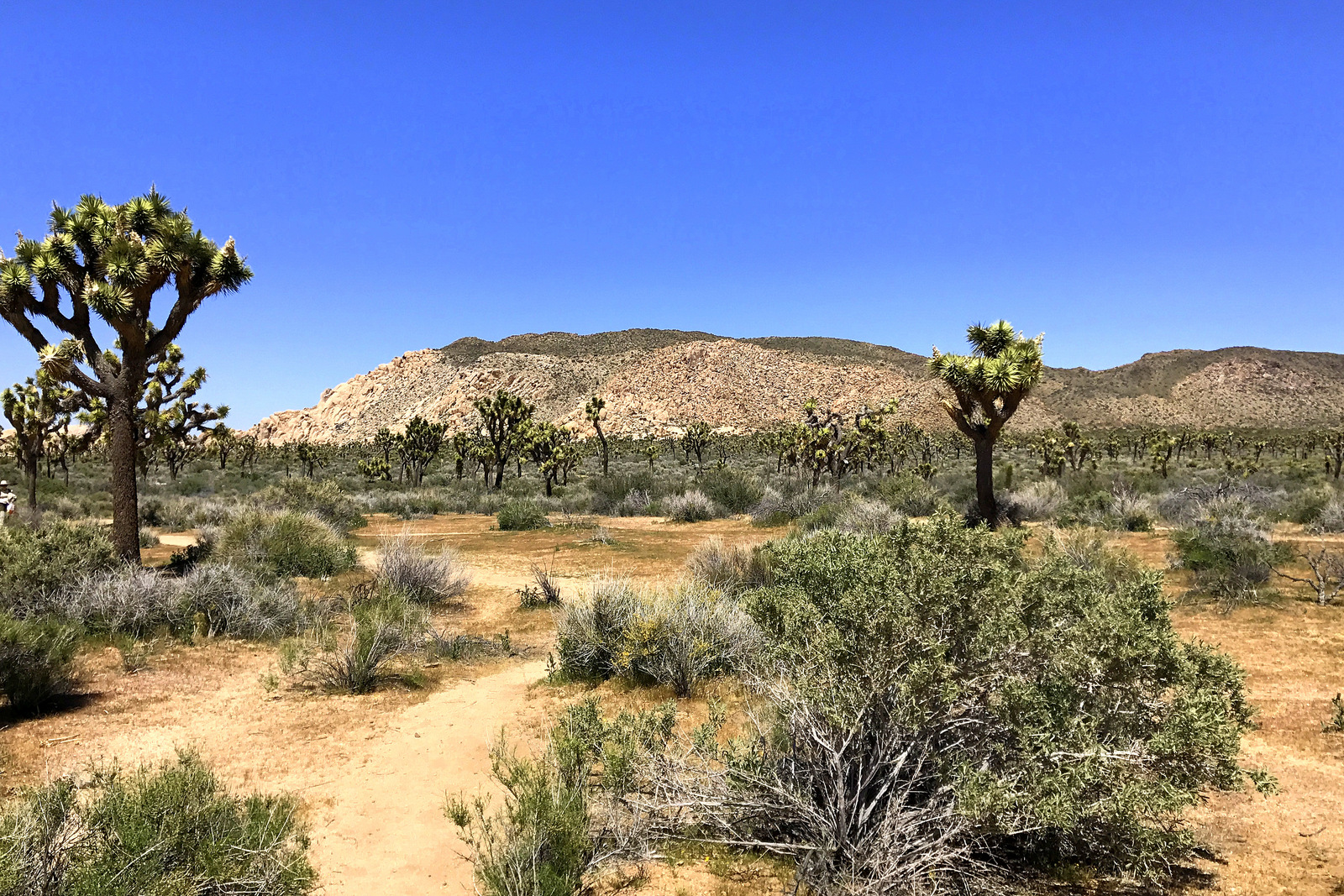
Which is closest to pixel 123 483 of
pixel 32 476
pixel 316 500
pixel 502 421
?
pixel 316 500

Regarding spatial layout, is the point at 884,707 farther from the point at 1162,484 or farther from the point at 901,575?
the point at 1162,484

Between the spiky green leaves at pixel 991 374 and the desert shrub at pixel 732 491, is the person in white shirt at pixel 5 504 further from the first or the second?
the spiky green leaves at pixel 991 374

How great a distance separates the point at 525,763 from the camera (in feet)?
15.6

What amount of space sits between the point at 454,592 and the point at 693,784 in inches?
357

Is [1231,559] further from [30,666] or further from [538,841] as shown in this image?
[30,666]

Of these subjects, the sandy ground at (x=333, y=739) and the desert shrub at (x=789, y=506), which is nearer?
the sandy ground at (x=333, y=739)

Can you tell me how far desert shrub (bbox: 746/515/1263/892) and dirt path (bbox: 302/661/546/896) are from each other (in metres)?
2.68

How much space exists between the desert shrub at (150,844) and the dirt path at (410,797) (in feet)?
2.45

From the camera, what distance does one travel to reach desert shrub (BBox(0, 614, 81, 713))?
7074 millimetres

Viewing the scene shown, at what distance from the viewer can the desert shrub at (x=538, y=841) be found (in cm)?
375

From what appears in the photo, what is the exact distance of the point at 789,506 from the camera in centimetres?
2250

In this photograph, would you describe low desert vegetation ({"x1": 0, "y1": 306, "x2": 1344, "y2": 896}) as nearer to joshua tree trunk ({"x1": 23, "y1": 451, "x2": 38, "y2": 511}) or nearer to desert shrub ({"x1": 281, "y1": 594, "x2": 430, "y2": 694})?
desert shrub ({"x1": 281, "y1": 594, "x2": 430, "y2": 694})

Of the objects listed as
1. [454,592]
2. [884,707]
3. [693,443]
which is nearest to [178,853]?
[884,707]

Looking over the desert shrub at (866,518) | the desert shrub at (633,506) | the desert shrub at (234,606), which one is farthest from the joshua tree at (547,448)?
the desert shrub at (234,606)
